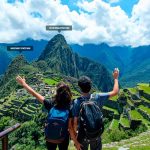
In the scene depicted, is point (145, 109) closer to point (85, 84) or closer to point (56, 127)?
point (85, 84)

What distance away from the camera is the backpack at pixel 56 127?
31.7 feet

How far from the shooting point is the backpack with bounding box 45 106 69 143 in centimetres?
967

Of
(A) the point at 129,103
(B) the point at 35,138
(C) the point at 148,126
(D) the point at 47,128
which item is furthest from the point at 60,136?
(A) the point at 129,103

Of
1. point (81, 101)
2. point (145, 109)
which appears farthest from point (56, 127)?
point (145, 109)

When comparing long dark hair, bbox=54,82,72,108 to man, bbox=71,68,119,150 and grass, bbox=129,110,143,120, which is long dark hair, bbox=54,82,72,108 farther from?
grass, bbox=129,110,143,120

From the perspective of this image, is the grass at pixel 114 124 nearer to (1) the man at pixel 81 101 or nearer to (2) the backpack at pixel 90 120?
(1) the man at pixel 81 101

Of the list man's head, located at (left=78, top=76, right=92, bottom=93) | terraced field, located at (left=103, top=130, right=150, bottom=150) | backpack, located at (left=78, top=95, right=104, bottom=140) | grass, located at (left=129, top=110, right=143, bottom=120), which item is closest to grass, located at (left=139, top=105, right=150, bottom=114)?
grass, located at (left=129, top=110, right=143, bottom=120)

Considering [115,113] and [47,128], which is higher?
[47,128]

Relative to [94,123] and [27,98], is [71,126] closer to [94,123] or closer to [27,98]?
[94,123]

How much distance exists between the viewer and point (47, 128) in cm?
972

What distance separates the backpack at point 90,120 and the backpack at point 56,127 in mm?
362

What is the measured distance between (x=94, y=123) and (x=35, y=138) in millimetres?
45339

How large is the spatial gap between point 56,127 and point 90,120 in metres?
0.73

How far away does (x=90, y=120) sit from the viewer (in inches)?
380
